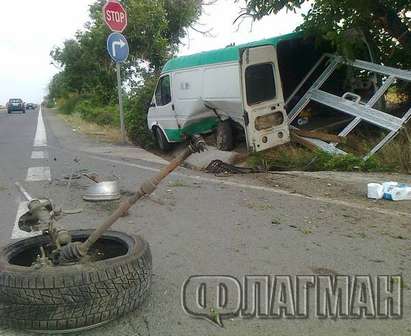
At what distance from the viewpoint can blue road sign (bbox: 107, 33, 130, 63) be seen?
13.0 metres

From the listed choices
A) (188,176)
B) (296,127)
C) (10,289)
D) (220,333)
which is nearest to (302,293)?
(220,333)

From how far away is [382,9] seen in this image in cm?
1041

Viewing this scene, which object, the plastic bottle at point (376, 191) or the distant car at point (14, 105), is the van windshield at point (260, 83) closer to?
the plastic bottle at point (376, 191)

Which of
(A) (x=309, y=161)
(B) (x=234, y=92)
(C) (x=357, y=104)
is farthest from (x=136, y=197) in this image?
(C) (x=357, y=104)

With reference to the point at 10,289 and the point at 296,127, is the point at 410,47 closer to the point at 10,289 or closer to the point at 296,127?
the point at 296,127

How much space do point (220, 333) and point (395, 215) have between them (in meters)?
3.44

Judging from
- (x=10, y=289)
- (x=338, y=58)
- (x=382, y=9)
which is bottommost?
(x=10, y=289)

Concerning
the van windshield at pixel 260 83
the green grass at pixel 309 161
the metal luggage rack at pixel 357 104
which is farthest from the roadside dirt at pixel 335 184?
the van windshield at pixel 260 83

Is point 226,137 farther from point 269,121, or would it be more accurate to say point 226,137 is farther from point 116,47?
point 116,47

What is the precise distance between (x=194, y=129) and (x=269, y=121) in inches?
101

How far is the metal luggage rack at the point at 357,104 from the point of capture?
885 centimetres

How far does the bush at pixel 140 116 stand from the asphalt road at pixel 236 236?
6.05m

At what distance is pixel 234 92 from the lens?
32.2ft

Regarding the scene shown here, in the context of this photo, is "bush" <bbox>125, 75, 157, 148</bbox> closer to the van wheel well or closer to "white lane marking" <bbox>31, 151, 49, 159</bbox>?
the van wheel well
